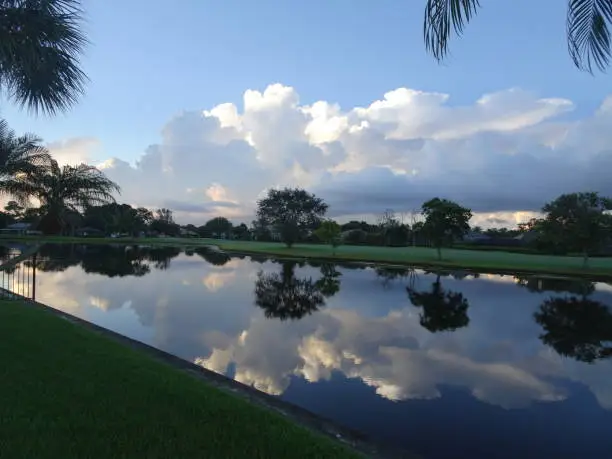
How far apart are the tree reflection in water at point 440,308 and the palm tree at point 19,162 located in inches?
603

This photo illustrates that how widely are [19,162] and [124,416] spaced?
20.6m

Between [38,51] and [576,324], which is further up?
[38,51]

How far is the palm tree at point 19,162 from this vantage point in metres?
17.5

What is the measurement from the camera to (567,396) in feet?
20.1

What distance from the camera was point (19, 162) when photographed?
2019 cm

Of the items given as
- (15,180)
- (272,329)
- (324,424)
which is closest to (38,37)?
(324,424)

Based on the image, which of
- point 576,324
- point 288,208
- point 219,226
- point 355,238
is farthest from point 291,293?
point 219,226

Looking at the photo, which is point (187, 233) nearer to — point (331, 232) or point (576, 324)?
point (331, 232)

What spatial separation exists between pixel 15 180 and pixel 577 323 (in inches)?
1012

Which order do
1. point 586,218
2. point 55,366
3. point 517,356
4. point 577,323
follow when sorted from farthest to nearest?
point 586,218, point 577,323, point 517,356, point 55,366

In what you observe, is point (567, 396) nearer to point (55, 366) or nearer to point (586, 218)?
point (55, 366)

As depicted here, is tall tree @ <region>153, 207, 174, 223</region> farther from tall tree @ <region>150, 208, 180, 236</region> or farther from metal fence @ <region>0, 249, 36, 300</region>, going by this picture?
metal fence @ <region>0, 249, 36, 300</region>

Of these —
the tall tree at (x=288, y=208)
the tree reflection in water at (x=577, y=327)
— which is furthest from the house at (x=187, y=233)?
the tree reflection in water at (x=577, y=327)

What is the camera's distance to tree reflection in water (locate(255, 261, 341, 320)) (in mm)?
12211
